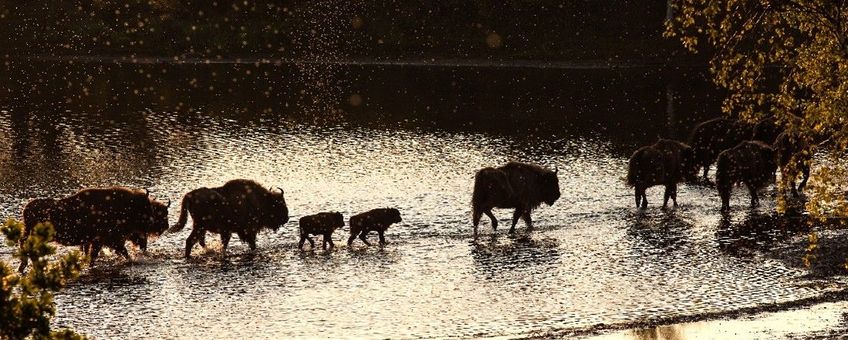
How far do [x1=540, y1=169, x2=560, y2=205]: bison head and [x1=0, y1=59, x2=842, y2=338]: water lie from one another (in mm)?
617

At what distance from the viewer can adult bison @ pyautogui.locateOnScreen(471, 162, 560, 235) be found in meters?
26.2

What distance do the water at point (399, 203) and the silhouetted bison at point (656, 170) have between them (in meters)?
0.53

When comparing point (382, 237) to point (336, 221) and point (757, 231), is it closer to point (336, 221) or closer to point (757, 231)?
point (336, 221)

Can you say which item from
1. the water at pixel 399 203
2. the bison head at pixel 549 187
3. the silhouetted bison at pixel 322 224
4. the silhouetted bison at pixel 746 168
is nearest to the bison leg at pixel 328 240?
the silhouetted bison at pixel 322 224

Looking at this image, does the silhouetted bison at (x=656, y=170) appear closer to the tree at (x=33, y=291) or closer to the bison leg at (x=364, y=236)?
the bison leg at (x=364, y=236)

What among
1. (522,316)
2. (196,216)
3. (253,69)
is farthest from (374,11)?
(522,316)

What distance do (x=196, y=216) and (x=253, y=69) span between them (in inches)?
1550

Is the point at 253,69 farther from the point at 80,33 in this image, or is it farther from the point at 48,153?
the point at 48,153

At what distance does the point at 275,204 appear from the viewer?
25.7 metres

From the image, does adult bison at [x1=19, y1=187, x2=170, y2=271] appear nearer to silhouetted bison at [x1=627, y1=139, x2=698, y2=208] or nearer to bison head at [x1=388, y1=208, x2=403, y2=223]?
bison head at [x1=388, y1=208, x2=403, y2=223]

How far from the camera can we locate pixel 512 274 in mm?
22875

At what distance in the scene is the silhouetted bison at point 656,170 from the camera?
28750 millimetres

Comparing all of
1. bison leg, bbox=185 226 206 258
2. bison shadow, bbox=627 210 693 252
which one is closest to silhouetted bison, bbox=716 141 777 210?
bison shadow, bbox=627 210 693 252

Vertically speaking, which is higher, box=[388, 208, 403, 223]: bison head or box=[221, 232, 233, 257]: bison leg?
box=[388, 208, 403, 223]: bison head
